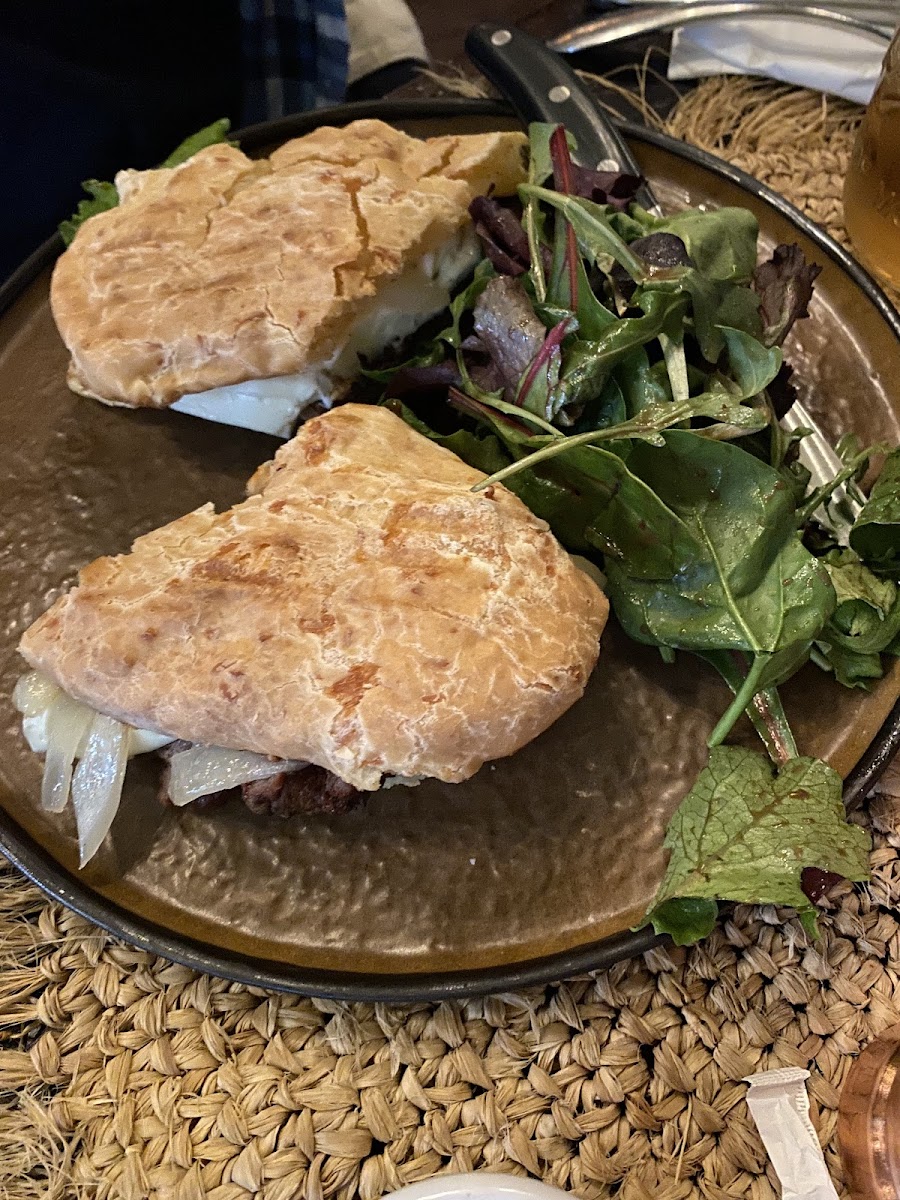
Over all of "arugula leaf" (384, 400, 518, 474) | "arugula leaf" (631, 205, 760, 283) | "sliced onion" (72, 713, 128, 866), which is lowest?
"sliced onion" (72, 713, 128, 866)

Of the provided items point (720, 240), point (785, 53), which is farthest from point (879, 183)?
point (785, 53)

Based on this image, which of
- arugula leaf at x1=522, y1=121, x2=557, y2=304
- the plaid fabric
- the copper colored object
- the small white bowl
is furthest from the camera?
the plaid fabric

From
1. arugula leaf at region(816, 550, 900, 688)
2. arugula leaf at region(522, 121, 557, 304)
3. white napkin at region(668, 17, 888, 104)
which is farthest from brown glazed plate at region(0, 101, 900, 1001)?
white napkin at region(668, 17, 888, 104)

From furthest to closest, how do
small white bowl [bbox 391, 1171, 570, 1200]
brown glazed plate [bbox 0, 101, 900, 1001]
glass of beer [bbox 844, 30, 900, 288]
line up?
glass of beer [bbox 844, 30, 900, 288], brown glazed plate [bbox 0, 101, 900, 1001], small white bowl [bbox 391, 1171, 570, 1200]

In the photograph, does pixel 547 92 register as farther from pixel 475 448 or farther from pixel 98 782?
pixel 98 782

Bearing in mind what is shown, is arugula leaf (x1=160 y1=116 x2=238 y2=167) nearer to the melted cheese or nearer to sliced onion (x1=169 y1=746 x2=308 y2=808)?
the melted cheese

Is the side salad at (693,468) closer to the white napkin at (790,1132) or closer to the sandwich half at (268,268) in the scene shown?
the sandwich half at (268,268)

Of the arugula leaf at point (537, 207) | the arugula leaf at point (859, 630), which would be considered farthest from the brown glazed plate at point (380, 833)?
the arugula leaf at point (537, 207)
